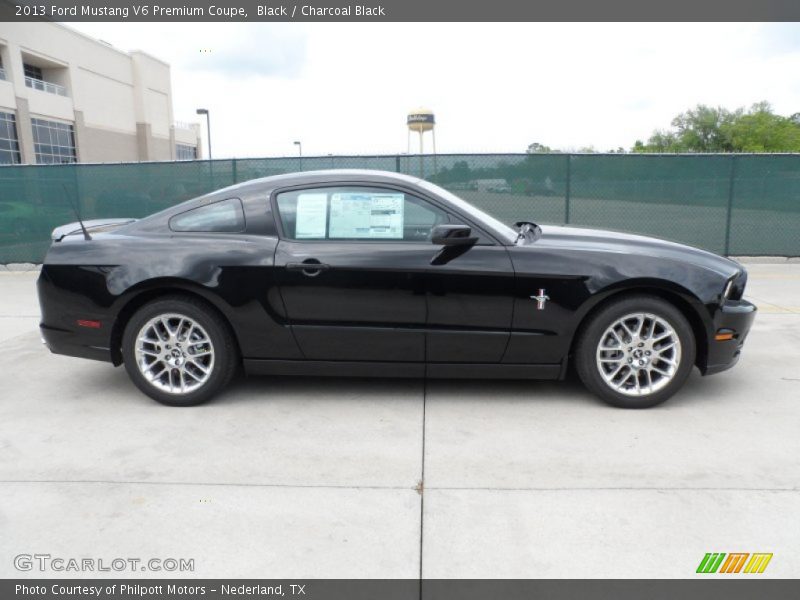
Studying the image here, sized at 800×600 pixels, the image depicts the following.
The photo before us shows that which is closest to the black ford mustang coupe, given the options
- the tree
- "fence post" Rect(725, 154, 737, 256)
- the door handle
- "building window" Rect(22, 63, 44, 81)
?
the door handle

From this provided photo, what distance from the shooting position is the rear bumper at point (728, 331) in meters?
4.10

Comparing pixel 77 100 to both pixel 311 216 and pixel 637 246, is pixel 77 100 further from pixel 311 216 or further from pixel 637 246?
pixel 637 246

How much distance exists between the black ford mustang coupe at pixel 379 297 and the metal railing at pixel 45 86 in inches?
1831

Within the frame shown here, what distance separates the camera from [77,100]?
157 ft

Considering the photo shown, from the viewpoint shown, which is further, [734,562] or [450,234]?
[450,234]

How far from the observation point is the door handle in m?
4.11

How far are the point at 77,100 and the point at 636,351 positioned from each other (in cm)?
5297

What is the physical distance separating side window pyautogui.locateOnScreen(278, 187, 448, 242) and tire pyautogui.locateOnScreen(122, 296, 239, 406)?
82cm

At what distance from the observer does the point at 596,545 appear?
106 inches

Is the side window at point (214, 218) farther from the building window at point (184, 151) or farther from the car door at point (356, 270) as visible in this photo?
the building window at point (184, 151)

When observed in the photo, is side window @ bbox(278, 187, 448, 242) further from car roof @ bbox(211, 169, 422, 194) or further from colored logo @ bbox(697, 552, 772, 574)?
colored logo @ bbox(697, 552, 772, 574)

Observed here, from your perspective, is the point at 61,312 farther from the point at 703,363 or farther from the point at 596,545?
the point at 703,363

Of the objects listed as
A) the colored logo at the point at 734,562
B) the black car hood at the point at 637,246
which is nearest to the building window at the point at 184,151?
the black car hood at the point at 637,246

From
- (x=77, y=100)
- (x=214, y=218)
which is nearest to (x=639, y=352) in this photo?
(x=214, y=218)
